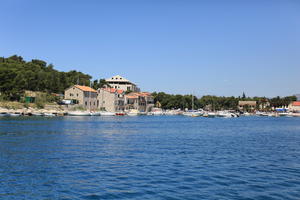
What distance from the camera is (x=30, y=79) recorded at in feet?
422

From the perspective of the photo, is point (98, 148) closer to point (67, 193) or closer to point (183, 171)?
point (183, 171)

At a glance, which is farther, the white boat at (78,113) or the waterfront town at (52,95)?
the white boat at (78,113)

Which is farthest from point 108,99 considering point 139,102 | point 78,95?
point 139,102

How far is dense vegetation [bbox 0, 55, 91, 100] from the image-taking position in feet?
378

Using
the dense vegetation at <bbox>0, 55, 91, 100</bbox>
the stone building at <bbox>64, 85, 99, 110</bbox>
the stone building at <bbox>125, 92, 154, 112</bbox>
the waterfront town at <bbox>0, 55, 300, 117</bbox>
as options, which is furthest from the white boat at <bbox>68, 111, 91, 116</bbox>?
the stone building at <bbox>125, 92, 154, 112</bbox>

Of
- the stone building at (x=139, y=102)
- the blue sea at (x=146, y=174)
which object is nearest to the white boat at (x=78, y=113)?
the stone building at (x=139, y=102)

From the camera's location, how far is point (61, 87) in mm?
143250

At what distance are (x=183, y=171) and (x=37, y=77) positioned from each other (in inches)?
4712

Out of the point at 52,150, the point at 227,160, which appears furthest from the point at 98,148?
the point at 227,160

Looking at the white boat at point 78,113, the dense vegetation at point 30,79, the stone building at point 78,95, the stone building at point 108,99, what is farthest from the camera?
the stone building at point 108,99

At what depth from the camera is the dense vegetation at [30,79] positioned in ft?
378

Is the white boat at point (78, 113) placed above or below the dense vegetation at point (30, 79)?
below

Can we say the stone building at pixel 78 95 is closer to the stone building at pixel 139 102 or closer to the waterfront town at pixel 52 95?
the waterfront town at pixel 52 95

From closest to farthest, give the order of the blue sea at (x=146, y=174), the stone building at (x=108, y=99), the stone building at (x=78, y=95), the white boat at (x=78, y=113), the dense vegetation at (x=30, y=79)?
1. the blue sea at (x=146, y=174)
2. the dense vegetation at (x=30, y=79)
3. the white boat at (x=78, y=113)
4. the stone building at (x=78, y=95)
5. the stone building at (x=108, y=99)
